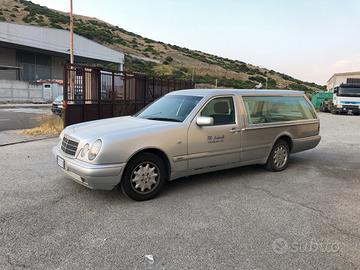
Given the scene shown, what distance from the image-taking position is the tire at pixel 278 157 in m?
6.94

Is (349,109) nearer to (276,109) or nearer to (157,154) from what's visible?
(276,109)

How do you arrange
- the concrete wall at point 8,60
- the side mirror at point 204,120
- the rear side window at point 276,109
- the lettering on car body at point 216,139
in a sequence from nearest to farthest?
1. the side mirror at point 204,120
2. the lettering on car body at point 216,139
3. the rear side window at point 276,109
4. the concrete wall at point 8,60

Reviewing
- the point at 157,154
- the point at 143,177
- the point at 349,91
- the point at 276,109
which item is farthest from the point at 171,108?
the point at 349,91

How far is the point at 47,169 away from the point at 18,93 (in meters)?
33.1

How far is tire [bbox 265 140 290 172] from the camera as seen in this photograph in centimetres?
694

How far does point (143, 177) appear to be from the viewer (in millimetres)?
5020

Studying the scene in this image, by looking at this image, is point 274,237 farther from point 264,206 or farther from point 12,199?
point 12,199

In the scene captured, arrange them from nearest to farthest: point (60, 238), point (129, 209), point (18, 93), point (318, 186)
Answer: point (60, 238)
point (129, 209)
point (318, 186)
point (18, 93)

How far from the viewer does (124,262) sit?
3316 mm

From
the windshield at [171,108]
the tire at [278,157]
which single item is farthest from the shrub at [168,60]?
the windshield at [171,108]

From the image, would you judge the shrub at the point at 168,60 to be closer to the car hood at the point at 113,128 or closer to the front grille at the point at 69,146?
the car hood at the point at 113,128

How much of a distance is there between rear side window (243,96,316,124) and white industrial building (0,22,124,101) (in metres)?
33.7

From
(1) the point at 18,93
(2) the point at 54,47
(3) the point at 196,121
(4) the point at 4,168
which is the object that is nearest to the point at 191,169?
(3) the point at 196,121

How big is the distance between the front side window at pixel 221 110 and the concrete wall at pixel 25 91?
111 ft
